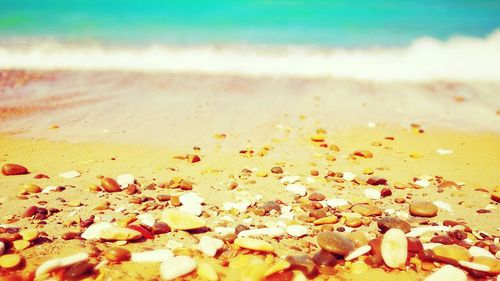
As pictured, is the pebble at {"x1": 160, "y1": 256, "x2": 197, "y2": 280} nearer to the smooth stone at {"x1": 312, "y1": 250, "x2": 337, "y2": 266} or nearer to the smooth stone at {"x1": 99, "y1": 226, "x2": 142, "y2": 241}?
the smooth stone at {"x1": 99, "y1": 226, "x2": 142, "y2": 241}

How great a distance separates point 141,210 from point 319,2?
63.8ft

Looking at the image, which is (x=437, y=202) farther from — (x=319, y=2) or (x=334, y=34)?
(x=319, y=2)

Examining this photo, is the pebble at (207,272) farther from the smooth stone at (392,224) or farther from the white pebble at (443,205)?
the white pebble at (443,205)

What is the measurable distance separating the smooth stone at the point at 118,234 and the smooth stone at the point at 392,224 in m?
1.33

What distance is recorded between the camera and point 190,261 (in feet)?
6.33

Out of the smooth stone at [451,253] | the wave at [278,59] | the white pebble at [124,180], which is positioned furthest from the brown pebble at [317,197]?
the wave at [278,59]

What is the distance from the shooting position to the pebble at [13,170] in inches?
113

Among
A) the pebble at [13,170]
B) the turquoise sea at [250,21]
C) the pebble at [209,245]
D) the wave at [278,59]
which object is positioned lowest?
the pebble at [209,245]

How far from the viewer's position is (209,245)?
6.78 feet

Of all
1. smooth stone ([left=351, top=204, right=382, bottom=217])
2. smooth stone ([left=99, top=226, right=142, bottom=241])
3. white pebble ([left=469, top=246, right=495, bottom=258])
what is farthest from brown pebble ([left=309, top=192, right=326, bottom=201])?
smooth stone ([left=99, top=226, right=142, bottom=241])

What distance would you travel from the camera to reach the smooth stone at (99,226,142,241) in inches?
82.1

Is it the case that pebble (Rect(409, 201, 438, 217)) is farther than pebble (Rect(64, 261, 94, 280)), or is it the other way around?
pebble (Rect(409, 201, 438, 217))

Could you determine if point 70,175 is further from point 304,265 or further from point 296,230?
point 304,265

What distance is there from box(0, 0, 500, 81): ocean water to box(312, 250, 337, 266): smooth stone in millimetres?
5023
